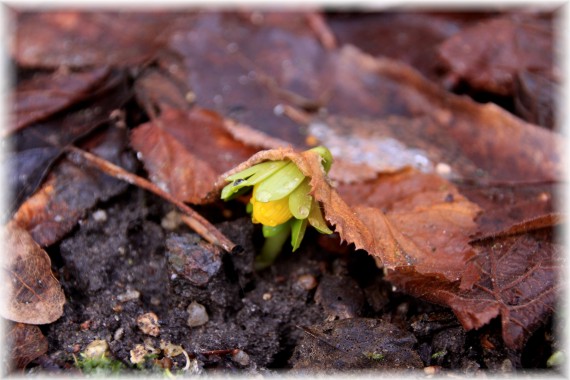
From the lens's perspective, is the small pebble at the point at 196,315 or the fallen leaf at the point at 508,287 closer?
the fallen leaf at the point at 508,287

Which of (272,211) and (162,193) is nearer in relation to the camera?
(272,211)

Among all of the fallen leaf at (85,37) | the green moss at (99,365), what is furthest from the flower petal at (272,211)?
the fallen leaf at (85,37)

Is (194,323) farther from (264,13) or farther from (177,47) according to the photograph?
(264,13)

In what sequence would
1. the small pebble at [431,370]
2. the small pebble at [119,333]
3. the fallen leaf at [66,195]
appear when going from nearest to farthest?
the small pebble at [431,370], the small pebble at [119,333], the fallen leaf at [66,195]

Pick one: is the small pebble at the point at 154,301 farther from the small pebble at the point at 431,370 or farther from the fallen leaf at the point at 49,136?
the small pebble at the point at 431,370

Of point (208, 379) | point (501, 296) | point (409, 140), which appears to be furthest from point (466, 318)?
point (409, 140)

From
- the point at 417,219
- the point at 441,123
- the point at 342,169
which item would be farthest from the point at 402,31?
the point at 417,219

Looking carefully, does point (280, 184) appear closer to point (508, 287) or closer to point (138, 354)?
point (138, 354)
